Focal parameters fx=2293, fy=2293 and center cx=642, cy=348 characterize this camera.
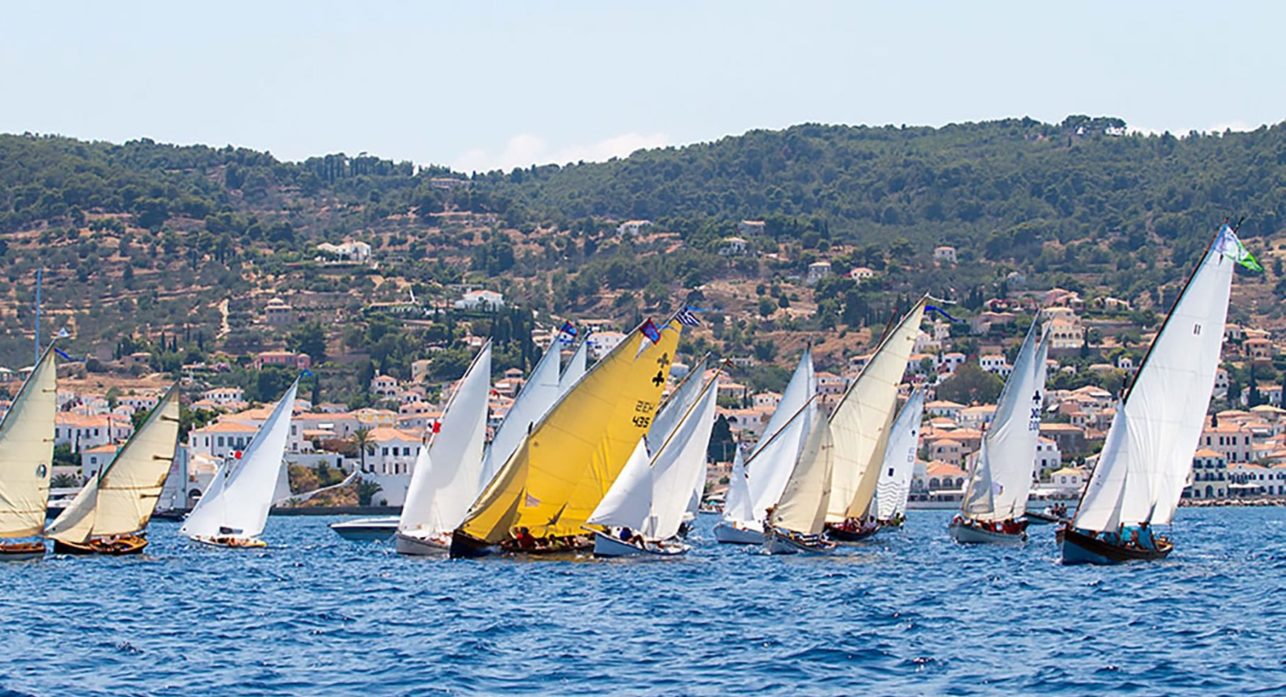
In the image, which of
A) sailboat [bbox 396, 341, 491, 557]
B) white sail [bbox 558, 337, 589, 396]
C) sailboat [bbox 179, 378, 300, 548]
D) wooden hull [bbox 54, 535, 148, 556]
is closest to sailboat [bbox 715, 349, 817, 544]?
white sail [bbox 558, 337, 589, 396]

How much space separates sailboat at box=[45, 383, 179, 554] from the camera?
62.6 meters

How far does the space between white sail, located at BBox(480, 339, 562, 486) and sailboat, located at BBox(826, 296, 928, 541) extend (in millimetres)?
8634

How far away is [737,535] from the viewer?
75.2 metres

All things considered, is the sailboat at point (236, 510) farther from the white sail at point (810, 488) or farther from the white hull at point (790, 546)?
the white sail at point (810, 488)

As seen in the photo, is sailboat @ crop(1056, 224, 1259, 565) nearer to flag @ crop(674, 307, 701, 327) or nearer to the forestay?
flag @ crop(674, 307, 701, 327)

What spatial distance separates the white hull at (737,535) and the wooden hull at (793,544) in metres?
8.52

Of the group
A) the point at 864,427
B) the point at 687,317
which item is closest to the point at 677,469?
the point at 687,317

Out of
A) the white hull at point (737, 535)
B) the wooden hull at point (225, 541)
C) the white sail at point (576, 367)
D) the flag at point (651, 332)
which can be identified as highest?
the flag at point (651, 332)

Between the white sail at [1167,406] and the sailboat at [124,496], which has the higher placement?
the white sail at [1167,406]

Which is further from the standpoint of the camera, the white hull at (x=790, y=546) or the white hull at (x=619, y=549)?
the white hull at (x=790, y=546)

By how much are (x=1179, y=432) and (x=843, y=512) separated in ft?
57.2

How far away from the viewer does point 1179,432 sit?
181ft

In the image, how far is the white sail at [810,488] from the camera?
208ft

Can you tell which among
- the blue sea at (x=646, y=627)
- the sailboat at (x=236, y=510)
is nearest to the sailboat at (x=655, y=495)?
the blue sea at (x=646, y=627)
